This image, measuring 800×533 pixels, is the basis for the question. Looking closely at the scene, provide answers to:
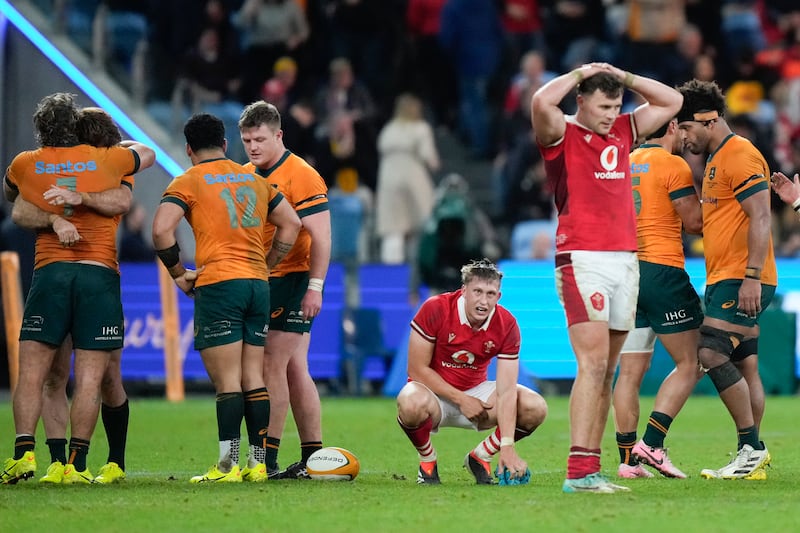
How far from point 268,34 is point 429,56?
102 inches

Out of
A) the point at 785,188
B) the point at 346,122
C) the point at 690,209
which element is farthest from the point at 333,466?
the point at 346,122

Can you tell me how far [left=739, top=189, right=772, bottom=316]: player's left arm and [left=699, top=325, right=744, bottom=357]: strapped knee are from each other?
0.20 metres

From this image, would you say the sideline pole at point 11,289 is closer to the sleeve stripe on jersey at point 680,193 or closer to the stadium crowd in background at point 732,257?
the sleeve stripe on jersey at point 680,193

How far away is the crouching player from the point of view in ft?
29.6

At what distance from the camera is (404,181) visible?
64.9ft

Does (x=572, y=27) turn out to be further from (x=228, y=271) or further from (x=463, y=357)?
(x=228, y=271)

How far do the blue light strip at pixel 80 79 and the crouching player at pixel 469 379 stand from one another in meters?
11.4

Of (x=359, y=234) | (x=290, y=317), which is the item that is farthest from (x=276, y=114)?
(x=359, y=234)

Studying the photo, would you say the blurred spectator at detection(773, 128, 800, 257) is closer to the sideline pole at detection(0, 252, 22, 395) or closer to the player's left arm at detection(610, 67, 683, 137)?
the sideline pole at detection(0, 252, 22, 395)

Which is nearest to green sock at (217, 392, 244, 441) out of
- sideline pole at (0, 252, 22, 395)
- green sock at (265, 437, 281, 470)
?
green sock at (265, 437, 281, 470)

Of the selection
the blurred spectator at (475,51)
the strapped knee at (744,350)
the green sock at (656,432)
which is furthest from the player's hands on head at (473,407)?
the blurred spectator at (475,51)

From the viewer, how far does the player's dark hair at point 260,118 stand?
30.8 feet

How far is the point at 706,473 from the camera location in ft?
30.7

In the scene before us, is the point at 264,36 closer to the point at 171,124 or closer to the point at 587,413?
the point at 171,124
